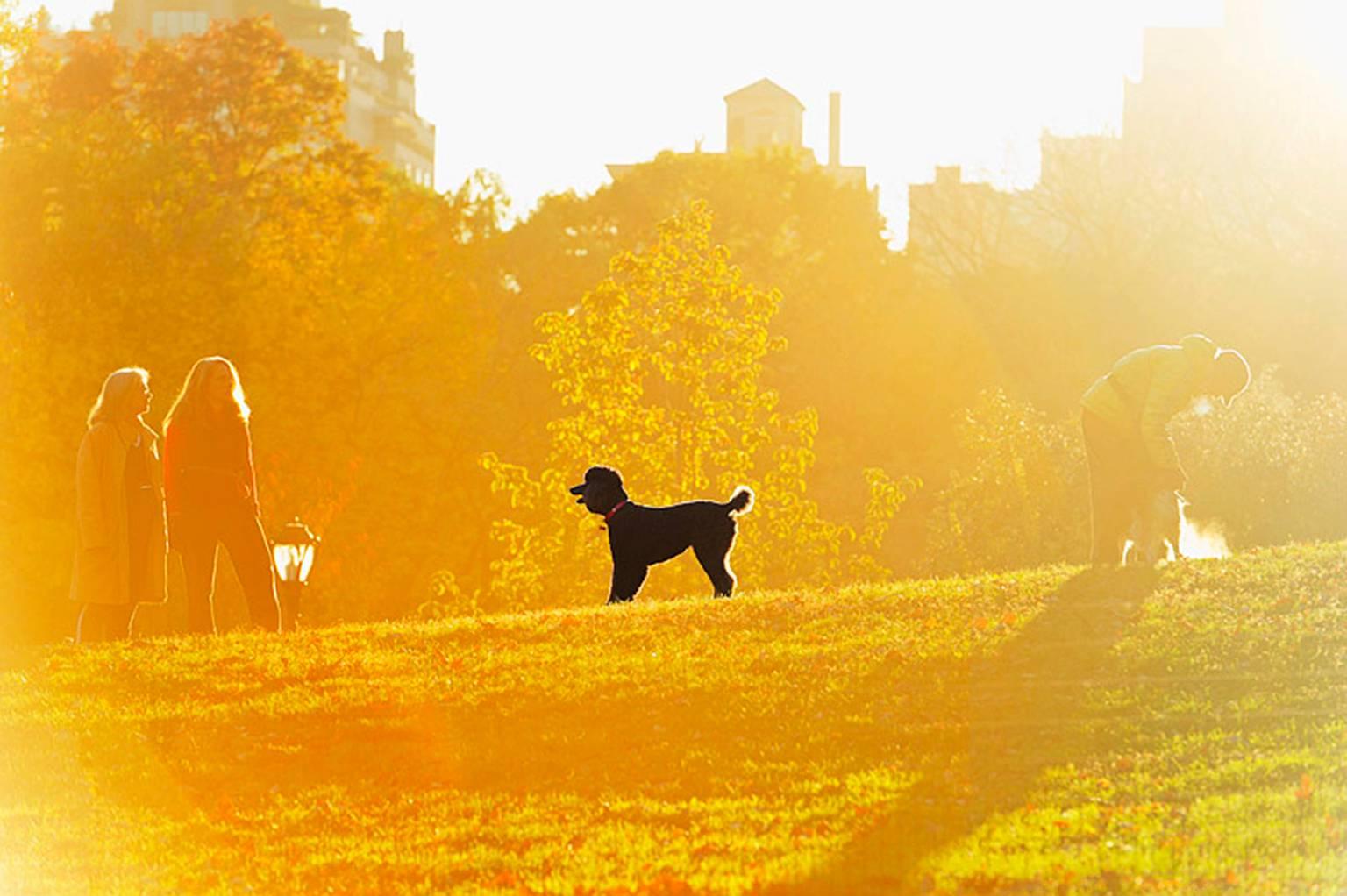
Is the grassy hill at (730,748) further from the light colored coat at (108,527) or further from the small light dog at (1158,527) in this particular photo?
the light colored coat at (108,527)

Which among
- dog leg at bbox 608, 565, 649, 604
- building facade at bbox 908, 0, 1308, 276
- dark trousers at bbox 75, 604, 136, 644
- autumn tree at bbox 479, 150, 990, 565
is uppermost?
building facade at bbox 908, 0, 1308, 276

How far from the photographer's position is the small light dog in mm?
17062

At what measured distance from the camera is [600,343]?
37875mm

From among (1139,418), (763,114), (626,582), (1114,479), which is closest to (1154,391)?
(1139,418)

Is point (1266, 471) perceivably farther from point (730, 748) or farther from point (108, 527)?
point (730, 748)

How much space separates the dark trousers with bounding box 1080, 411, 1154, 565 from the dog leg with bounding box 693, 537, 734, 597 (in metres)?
3.20

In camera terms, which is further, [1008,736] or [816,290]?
[816,290]

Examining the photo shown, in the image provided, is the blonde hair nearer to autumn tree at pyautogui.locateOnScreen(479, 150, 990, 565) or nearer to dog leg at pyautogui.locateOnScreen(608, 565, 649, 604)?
dog leg at pyautogui.locateOnScreen(608, 565, 649, 604)

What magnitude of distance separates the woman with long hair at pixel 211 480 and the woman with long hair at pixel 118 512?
0.70 feet

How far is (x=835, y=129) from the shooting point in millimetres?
124250

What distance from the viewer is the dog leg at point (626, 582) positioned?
727 inches

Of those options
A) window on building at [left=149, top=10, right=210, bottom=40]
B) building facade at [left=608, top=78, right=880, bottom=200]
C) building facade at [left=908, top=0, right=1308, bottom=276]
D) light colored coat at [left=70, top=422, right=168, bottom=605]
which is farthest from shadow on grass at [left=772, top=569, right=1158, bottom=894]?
building facade at [left=608, top=78, right=880, bottom=200]

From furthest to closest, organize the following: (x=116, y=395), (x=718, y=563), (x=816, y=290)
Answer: (x=816, y=290), (x=718, y=563), (x=116, y=395)

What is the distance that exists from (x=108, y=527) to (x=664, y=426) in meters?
22.0
